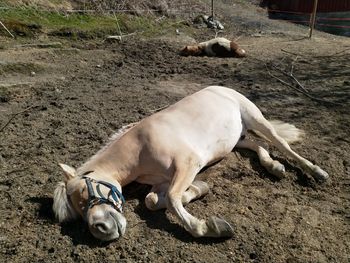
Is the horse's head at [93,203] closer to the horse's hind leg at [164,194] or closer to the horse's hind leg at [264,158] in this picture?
the horse's hind leg at [164,194]

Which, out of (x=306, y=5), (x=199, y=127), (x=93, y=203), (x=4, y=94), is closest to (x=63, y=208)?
(x=93, y=203)

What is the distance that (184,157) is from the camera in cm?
382

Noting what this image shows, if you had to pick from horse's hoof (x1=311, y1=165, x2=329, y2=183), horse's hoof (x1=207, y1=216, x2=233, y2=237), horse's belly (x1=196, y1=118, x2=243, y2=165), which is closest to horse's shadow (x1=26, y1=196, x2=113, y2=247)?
horse's hoof (x1=207, y1=216, x2=233, y2=237)

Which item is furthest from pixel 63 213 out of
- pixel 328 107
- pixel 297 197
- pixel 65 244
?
pixel 328 107

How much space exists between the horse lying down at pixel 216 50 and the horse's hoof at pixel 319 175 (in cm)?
506

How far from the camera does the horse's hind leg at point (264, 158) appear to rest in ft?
14.1

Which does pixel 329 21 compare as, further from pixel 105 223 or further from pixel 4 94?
pixel 105 223

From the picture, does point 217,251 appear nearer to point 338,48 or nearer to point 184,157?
point 184,157

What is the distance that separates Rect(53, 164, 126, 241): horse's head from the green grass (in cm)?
677

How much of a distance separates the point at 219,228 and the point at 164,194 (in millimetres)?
655

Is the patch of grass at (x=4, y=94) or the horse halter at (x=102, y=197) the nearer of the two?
the horse halter at (x=102, y=197)

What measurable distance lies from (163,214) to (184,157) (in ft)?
1.73

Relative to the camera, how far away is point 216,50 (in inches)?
356

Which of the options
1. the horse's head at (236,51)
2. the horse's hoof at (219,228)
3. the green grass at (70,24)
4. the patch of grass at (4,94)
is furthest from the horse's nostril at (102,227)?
the green grass at (70,24)
